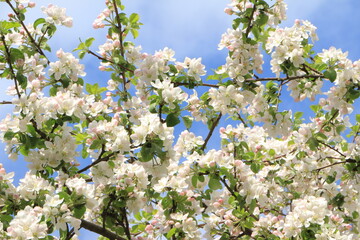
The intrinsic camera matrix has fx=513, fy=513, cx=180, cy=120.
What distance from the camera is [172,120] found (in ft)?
11.1

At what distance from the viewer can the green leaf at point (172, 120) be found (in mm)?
3389

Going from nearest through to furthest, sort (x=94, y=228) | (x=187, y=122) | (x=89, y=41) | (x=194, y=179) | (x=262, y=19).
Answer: (x=187, y=122)
(x=194, y=179)
(x=94, y=228)
(x=262, y=19)
(x=89, y=41)

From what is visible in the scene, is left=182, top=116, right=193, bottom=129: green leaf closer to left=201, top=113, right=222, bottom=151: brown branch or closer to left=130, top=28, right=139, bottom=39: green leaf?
left=201, top=113, right=222, bottom=151: brown branch

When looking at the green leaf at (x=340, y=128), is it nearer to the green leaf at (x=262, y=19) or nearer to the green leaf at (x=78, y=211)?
the green leaf at (x=262, y=19)

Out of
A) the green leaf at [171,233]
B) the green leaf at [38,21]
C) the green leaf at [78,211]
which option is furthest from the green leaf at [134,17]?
the green leaf at [78,211]

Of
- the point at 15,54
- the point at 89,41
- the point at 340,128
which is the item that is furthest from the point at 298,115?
the point at 15,54

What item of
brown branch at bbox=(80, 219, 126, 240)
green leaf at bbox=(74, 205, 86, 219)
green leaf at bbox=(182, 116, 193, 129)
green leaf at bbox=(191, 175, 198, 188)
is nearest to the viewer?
green leaf at bbox=(74, 205, 86, 219)

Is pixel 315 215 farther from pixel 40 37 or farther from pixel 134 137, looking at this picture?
pixel 40 37

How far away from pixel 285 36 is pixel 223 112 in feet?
2.62

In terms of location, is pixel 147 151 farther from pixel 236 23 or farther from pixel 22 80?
pixel 236 23

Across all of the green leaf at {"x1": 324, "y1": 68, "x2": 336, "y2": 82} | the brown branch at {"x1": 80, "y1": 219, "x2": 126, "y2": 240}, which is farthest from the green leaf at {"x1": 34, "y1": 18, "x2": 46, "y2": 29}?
the green leaf at {"x1": 324, "y1": 68, "x2": 336, "y2": 82}

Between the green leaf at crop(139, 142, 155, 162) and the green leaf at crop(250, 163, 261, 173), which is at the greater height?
the green leaf at crop(250, 163, 261, 173)

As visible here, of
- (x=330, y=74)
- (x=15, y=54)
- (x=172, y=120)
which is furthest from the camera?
(x=330, y=74)

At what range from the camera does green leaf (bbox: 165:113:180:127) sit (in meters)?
3.39
